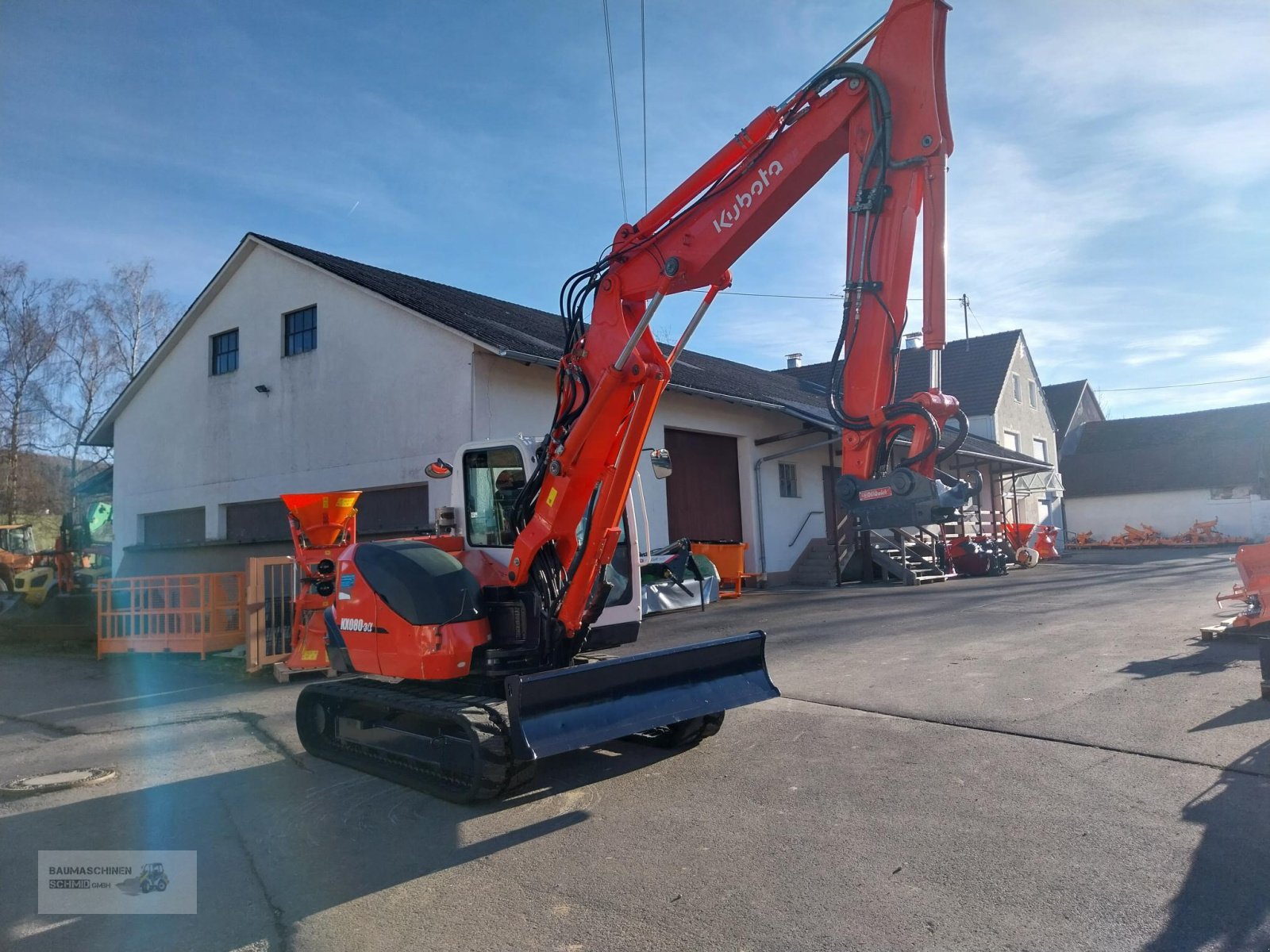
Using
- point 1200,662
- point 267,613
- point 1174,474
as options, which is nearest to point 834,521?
point 1200,662

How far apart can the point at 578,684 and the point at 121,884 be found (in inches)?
98.8

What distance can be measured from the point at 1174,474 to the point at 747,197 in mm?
48918

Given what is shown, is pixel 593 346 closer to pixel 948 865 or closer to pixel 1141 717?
pixel 948 865

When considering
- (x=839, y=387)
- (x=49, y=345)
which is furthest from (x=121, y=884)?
(x=49, y=345)

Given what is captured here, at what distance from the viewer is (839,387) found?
5527 mm

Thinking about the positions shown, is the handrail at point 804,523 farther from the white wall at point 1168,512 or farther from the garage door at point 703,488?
the white wall at point 1168,512

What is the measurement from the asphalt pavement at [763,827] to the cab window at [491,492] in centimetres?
175

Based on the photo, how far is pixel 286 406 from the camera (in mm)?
17891

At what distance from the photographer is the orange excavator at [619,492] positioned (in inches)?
208

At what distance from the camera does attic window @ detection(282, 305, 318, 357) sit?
17.7m

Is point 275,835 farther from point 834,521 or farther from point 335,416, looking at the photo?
point 834,521

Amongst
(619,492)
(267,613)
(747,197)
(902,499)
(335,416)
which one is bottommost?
(267,613)

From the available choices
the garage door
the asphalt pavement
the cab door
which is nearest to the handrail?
the garage door

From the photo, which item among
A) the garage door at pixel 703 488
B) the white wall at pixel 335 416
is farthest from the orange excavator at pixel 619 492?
the garage door at pixel 703 488
